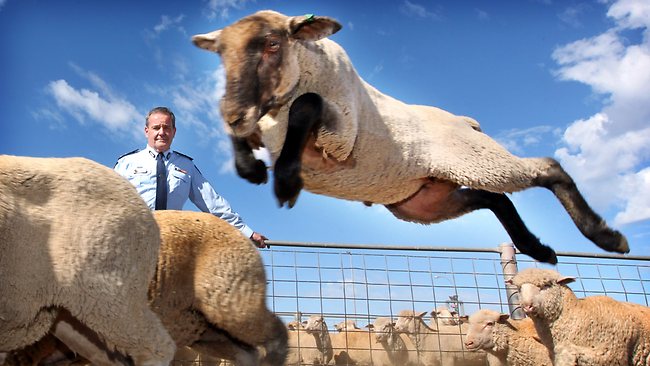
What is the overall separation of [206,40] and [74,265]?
1.36 meters

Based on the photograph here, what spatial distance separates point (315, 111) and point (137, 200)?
977 mm

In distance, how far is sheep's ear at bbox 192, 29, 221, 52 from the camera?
10.8 feet

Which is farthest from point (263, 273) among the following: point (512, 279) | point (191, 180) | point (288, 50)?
point (512, 279)

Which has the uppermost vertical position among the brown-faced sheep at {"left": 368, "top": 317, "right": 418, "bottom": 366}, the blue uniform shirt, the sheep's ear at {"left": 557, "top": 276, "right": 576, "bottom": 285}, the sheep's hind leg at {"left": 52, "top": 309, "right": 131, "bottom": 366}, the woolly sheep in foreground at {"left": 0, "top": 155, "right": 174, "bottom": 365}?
the blue uniform shirt

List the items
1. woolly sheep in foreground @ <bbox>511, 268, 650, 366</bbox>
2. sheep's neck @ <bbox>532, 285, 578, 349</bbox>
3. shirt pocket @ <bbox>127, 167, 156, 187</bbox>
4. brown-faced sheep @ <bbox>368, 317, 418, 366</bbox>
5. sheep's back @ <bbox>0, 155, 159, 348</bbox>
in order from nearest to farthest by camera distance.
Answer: sheep's back @ <bbox>0, 155, 159, 348</bbox>
shirt pocket @ <bbox>127, 167, 156, 187</bbox>
woolly sheep in foreground @ <bbox>511, 268, 650, 366</bbox>
sheep's neck @ <bbox>532, 285, 578, 349</bbox>
brown-faced sheep @ <bbox>368, 317, 418, 366</bbox>

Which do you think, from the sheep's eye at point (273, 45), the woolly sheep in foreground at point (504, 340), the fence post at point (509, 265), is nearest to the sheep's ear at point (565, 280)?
the fence post at point (509, 265)

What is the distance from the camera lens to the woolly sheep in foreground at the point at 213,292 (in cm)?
350

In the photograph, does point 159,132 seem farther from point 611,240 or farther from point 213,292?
point 611,240

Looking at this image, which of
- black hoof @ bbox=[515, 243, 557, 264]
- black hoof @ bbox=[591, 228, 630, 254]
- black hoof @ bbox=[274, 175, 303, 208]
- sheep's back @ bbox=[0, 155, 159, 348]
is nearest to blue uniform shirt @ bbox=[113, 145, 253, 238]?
sheep's back @ bbox=[0, 155, 159, 348]

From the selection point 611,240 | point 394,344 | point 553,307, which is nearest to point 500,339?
point 553,307

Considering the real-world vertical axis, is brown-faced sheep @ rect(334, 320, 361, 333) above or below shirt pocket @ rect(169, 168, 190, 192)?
below

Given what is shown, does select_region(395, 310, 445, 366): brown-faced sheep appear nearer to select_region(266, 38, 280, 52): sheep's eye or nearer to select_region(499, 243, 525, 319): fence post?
select_region(499, 243, 525, 319): fence post

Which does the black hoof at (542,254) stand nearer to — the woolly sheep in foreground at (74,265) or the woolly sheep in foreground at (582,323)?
the woolly sheep in foreground at (582,323)

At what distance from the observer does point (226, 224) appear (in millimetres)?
3902
